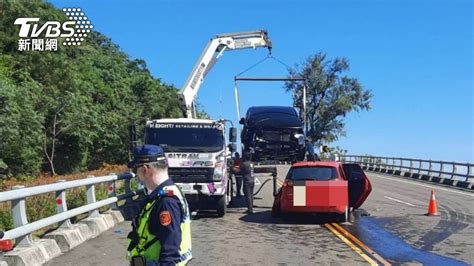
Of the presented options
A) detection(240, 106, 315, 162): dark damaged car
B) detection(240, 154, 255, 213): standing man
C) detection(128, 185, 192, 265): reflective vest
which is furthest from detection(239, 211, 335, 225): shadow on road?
detection(128, 185, 192, 265): reflective vest

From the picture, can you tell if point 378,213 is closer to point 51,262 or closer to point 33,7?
point 51,262

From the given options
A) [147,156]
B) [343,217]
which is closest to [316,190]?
[343,217]

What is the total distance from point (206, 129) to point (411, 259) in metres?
7.97

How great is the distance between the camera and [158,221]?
13.5 ft

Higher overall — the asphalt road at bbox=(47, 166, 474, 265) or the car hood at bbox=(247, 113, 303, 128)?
the car hood at bbox=(247, 113, 303, 128)

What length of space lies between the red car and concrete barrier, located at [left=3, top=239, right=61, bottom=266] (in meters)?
6.80

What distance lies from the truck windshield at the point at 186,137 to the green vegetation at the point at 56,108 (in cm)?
1484

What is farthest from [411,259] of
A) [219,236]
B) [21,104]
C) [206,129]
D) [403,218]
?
[21,104]

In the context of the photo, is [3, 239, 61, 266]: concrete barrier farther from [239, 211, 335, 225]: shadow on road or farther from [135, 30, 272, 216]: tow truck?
[239, 211, 335, 225]: shadow on road

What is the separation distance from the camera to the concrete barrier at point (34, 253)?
26.9 feet

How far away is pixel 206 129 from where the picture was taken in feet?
56.2

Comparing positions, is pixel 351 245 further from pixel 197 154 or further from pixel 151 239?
pixel 151 239

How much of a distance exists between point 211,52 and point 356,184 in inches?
425

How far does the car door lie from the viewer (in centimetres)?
1659
